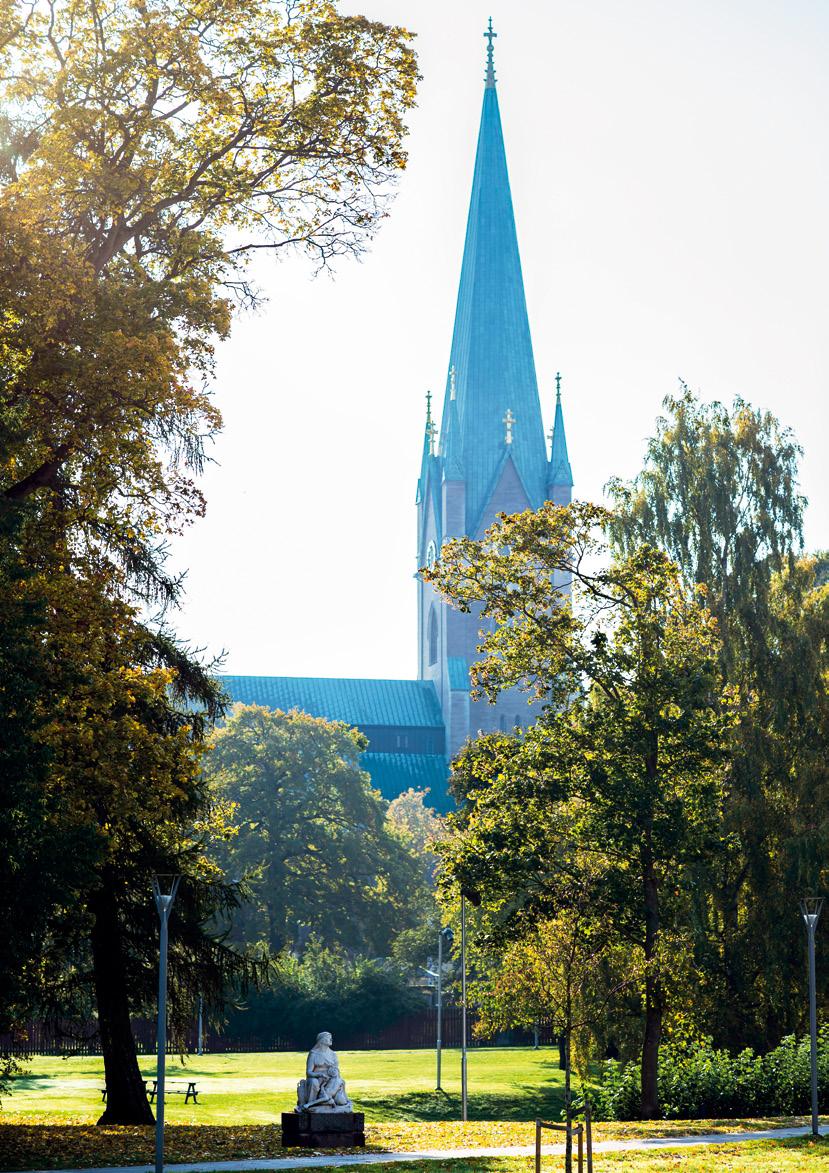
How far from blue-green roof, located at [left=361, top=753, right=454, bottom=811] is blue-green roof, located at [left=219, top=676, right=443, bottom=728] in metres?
2.02

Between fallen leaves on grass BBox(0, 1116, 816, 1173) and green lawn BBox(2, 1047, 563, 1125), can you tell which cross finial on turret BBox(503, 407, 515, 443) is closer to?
green lawn BBox(2, 1047, 563, 1125)

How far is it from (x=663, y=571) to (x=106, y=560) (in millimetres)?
11105

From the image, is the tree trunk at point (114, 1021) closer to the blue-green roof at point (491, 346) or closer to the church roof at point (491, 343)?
the blue-green roof at point (491, 346)

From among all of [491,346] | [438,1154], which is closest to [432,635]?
[491,346]

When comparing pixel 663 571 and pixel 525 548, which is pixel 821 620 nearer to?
pixel 663 571

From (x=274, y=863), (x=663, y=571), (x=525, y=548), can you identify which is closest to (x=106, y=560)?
(x=525, y=548)

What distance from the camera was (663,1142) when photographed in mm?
19797

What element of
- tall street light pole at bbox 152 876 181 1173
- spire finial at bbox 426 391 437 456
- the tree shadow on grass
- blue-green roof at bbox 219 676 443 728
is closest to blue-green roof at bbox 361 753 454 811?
blue-green roof at bbox 219 676 443 728

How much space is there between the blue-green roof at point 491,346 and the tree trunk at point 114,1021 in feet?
187

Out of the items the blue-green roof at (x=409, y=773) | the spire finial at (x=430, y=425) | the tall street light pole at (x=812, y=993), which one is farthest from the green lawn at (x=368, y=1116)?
the spire finial at (x=430, y=425)

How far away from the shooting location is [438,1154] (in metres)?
17.9

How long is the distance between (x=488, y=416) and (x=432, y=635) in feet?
47.5

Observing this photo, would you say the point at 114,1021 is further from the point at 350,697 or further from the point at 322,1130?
the point at 350,697

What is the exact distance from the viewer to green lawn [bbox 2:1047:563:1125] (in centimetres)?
2953
